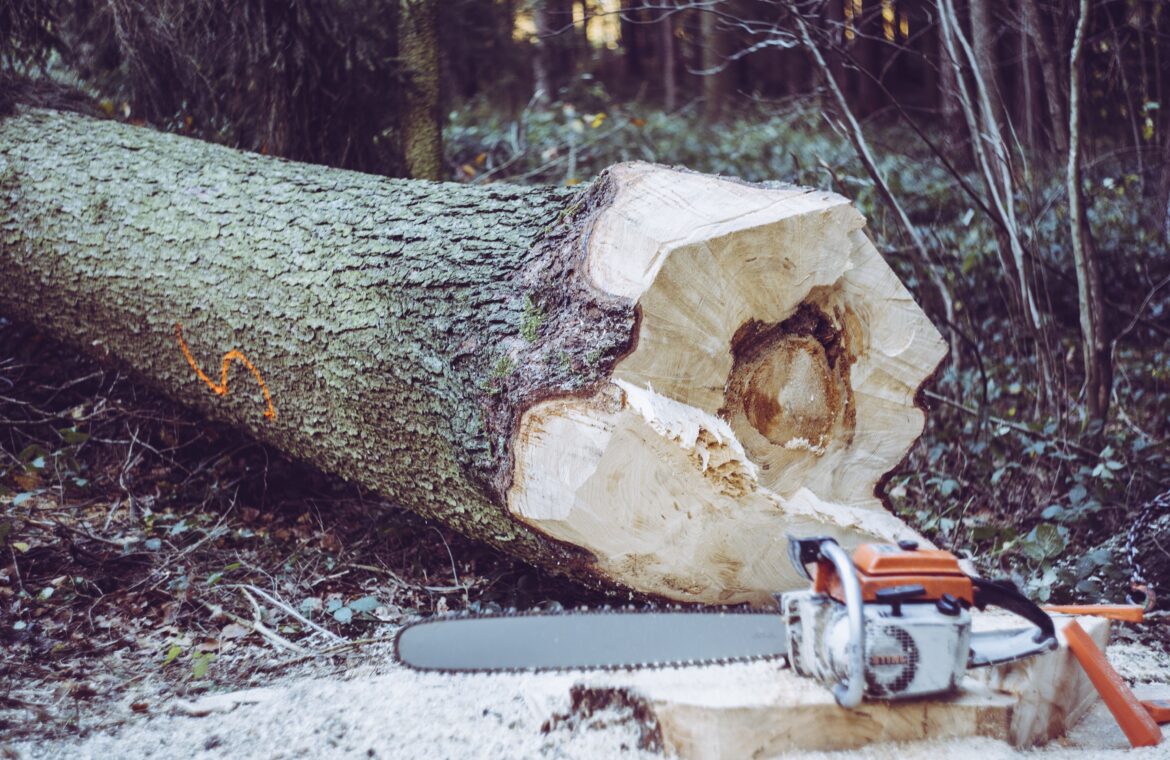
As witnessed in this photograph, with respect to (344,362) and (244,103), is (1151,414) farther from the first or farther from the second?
(244,103)

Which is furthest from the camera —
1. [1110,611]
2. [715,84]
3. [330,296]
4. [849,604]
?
[715,84]

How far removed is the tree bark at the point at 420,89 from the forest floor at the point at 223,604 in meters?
2.07

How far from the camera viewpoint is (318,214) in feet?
9.16

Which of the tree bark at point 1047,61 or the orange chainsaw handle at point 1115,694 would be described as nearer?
the orange chainsaw handle at point 1115,694

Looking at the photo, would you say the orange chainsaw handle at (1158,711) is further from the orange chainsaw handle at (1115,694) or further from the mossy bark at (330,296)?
the mossy bark at (330,296)

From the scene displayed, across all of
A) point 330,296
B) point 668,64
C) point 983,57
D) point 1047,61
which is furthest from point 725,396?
point 668,64

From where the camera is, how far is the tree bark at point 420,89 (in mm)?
4676

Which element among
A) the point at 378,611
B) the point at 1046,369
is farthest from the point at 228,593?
the point at 1046,369

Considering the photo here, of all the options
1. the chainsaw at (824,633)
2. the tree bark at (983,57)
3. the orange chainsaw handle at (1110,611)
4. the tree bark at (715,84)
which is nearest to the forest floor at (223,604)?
the chainsaw at (824,633)

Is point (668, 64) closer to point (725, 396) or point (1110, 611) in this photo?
point (725, 396)

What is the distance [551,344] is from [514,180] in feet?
Answer: 12.9

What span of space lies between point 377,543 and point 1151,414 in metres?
3.63

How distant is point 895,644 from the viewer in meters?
1.62

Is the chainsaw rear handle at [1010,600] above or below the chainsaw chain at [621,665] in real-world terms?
above
